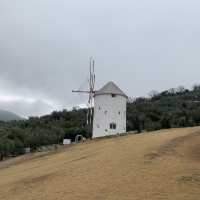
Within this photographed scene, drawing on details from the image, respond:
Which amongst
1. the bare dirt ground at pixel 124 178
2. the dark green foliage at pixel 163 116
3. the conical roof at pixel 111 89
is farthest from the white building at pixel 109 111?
the bare dirt ground at pixel 124 178

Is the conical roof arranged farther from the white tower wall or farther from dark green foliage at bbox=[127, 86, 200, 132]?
dark green foliage at bbox=[127, 86, 200, 132]

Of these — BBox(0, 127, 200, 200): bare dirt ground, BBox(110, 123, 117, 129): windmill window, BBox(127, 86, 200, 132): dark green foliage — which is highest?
BBox(127, 86, 200, 132): dark green foliage

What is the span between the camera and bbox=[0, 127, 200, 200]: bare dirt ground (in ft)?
79.7

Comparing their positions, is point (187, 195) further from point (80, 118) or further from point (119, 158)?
point (80, 118)

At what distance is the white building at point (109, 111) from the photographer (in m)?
61.8

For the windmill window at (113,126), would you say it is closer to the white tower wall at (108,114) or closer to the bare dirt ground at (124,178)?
the white tower wall at (108,114)

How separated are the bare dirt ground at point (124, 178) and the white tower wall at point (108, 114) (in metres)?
22.1

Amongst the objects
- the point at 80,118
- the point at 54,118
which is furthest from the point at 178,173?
the point at 54,118

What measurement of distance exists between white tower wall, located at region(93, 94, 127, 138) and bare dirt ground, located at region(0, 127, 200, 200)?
72.5ft

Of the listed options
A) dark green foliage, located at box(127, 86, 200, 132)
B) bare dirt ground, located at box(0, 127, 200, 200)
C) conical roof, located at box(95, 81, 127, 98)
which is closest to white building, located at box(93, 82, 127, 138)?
conical roof, located at box(95, 81, 127, 98)

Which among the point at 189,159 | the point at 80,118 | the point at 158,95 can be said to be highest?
the point at 158,95

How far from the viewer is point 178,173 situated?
91.1 ft

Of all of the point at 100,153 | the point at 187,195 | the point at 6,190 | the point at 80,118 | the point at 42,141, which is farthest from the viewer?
the point at 80,118

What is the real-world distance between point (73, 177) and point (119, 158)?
218 inches
